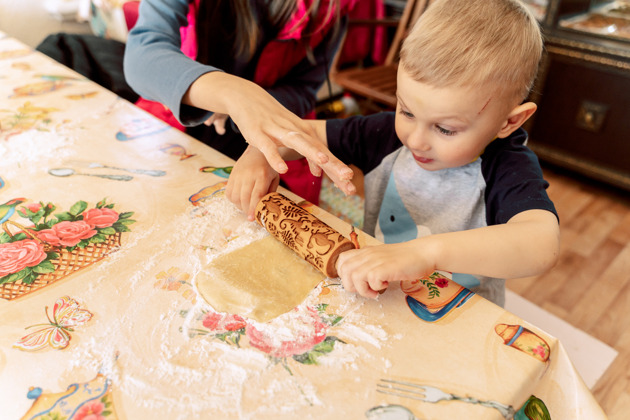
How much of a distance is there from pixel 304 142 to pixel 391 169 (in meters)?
0.32

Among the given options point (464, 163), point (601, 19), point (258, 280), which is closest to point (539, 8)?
point (601, 19)

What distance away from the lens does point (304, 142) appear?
61 cm

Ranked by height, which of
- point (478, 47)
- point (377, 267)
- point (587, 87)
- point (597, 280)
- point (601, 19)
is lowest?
point (597, 280)

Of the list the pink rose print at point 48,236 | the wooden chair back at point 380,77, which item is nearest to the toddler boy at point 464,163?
the pink rose print at point 48,236

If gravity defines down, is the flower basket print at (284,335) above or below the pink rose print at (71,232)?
below

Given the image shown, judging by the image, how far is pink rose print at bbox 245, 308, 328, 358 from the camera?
0.45m

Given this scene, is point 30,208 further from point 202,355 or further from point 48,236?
point 202,355

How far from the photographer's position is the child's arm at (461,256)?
500mm

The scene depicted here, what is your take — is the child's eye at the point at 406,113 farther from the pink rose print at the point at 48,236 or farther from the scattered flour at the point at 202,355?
the pink rose print at the point at 48,236

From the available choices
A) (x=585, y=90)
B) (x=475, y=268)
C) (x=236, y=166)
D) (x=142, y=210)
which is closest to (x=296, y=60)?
(x=236, y=166)

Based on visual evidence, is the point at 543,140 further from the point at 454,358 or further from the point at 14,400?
the point at 14,400

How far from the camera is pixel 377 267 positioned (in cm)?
49

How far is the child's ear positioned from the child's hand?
358 mm

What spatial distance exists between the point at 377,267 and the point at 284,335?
0.12 m
